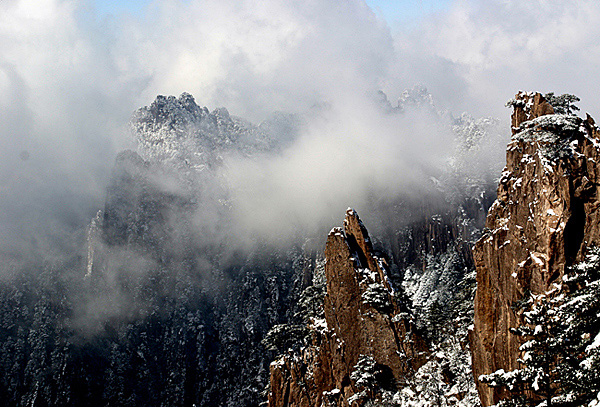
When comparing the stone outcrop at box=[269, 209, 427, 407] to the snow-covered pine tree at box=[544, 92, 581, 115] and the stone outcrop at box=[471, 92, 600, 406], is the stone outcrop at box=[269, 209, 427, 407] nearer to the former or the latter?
the stone outcrop at box=[471, 92, 600, 406]

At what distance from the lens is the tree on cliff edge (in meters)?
25.5

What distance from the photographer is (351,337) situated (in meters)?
62.0

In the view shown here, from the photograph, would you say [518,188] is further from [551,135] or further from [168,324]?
[168,324]

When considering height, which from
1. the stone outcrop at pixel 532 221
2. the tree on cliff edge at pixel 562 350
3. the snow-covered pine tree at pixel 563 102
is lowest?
the tree on cliff edge at pixel 562 350

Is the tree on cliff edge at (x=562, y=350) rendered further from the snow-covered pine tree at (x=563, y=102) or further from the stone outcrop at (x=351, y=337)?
the stone outcrop at (x=351, y=337)

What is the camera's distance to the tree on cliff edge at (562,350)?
25.5 metres

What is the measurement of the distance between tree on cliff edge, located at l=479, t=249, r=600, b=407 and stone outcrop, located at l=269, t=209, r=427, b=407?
27.9 m

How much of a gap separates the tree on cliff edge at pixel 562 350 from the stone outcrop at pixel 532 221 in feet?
12.4

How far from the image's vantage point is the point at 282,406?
2800 inches

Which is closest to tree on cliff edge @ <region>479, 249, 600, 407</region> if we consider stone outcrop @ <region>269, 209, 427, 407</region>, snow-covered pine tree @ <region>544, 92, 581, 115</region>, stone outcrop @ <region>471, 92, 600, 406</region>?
stone outcrop @ <region>471, 92, 600, 406</region>

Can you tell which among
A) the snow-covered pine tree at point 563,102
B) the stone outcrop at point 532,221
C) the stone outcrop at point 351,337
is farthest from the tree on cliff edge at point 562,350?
the stone outcrop at point 351,337

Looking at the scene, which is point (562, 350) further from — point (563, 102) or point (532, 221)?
point (563, 102)

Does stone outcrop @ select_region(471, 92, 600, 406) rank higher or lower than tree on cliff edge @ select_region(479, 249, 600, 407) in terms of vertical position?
higher

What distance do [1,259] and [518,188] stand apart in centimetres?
20099
